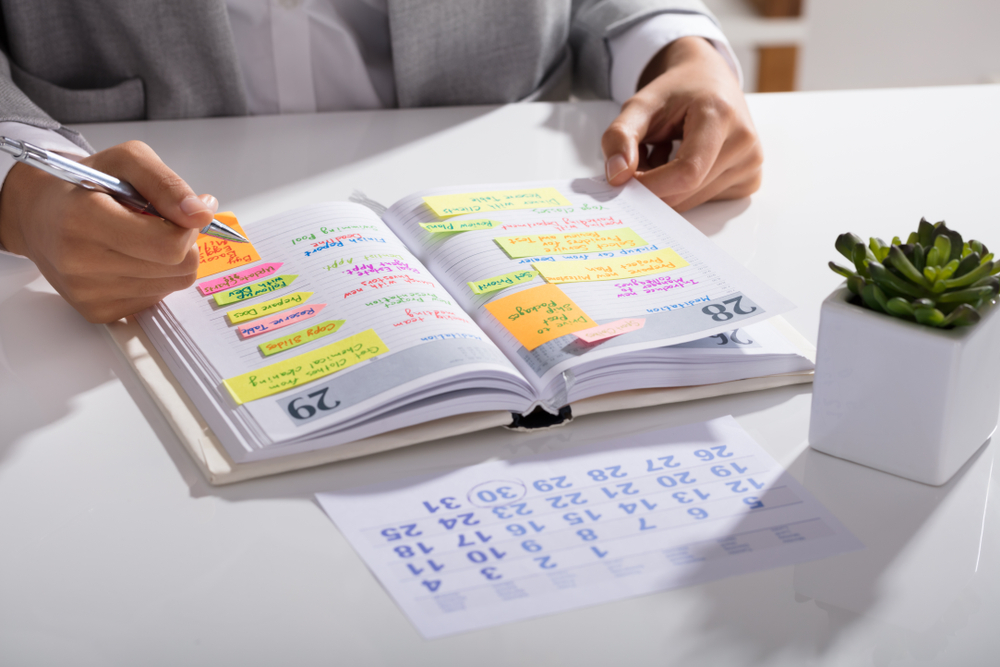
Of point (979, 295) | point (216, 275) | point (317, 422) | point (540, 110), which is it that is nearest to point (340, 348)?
point (317, 422)

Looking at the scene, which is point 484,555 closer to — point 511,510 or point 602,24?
point 511,510

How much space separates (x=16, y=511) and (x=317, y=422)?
0.19m

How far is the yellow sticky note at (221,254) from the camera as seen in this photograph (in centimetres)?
74

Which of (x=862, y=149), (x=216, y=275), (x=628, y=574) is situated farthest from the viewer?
(x=862, y=149)

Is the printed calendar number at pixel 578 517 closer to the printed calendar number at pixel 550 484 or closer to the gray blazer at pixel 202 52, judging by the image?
the printed calendar number at pixel 550 484

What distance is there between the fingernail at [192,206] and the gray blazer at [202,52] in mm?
519

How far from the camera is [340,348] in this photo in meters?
0.61

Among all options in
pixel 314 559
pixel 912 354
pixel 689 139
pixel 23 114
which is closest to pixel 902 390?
pixel 912 354

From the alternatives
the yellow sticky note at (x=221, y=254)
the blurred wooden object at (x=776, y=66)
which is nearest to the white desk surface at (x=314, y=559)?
the yellow sticky note at (x=221, y=254)

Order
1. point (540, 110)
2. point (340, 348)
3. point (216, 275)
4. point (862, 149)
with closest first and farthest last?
point (340, 348) < point (216, 275) < point (862, 149) < point (540, 110)

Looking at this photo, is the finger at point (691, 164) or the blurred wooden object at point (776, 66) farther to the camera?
the blurred wooden object at point (776, 66)

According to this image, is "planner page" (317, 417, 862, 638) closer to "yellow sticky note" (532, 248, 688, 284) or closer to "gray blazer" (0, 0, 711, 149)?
"yellow sticky note" (532, 248, 688, 284)

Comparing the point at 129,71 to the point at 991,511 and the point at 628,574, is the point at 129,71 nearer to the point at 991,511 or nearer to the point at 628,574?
the point at 628,574

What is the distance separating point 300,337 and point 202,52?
2.19 feet
